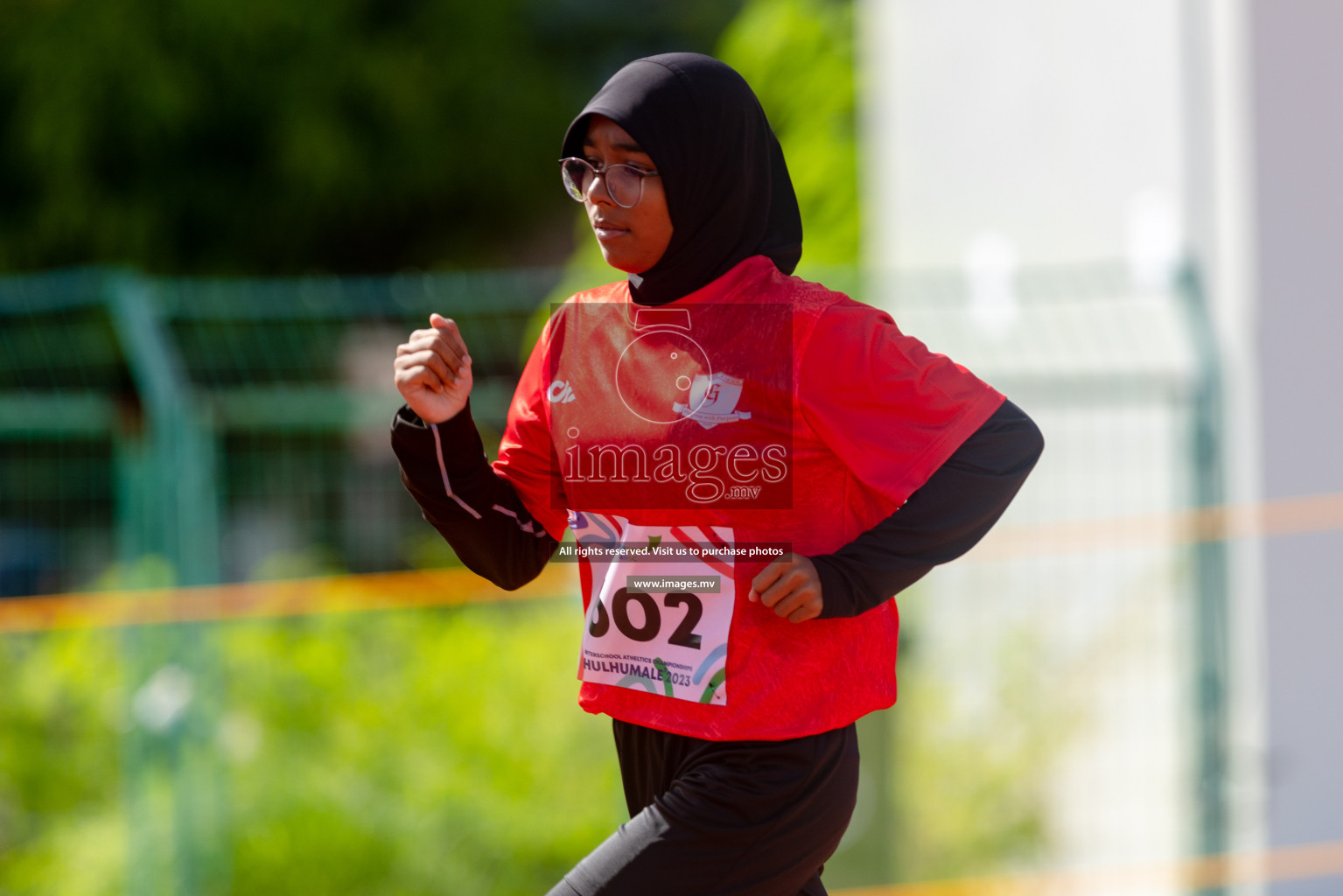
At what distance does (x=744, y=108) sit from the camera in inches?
78.9

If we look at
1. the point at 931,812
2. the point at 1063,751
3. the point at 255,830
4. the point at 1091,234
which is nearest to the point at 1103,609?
the point at 1063,751

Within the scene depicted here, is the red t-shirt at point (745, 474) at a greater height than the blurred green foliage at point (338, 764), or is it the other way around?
the red t-shirt at point (745, 474)

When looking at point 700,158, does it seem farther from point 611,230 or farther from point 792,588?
point 792,588

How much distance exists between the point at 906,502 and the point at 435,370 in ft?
2.26

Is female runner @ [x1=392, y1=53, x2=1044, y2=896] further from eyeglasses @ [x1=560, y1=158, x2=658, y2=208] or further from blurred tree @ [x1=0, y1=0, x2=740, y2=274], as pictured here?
blurred tree @ [x1=0, y1=0, x2=740, y2=274]

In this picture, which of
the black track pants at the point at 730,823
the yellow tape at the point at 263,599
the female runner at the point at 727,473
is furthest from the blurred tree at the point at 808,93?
the black track pants at the point at 730,823

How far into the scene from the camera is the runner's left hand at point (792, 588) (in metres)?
1.88

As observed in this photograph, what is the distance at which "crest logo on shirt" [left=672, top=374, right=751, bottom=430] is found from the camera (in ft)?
6.56

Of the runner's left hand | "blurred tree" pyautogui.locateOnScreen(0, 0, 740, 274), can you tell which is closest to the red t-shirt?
the runner's left hand

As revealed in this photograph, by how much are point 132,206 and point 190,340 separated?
756 cm

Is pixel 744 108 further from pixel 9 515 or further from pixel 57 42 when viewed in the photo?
pixel 57 42

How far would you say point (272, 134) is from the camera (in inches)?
556

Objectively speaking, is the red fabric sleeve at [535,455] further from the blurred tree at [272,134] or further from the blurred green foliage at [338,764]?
the blurred tree at [272,134]

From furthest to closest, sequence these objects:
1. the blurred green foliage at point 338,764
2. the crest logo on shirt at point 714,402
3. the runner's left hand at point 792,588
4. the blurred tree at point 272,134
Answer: the blurred tree at point 272,134, the blurred green foliage at point 338,764, the crest logo on shirt at point 714,402, the runner's left hand at point 792,588
